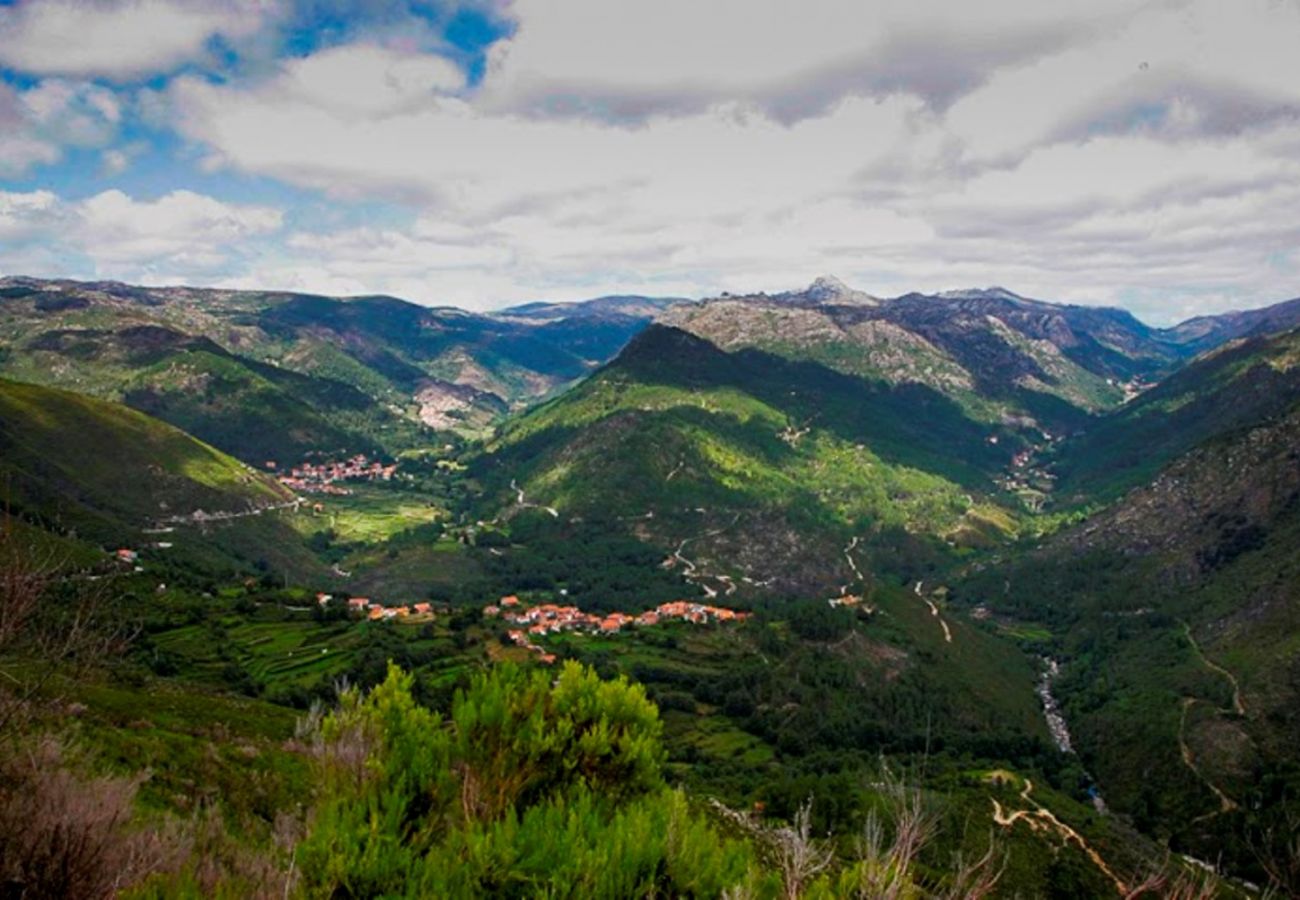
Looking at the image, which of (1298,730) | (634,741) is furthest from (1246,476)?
(634,741)

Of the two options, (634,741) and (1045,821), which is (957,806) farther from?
(634,741)

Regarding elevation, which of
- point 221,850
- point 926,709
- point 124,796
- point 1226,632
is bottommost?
point 926,709

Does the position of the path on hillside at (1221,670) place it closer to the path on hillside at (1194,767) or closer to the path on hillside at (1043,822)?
the path on hillside at (1194,767)

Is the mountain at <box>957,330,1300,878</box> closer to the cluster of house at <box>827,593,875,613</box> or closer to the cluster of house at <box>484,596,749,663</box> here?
the cluster of house at <box>827,593,875,613</box>

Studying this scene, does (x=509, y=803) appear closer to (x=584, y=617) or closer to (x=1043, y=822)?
(x=1043, y=822)

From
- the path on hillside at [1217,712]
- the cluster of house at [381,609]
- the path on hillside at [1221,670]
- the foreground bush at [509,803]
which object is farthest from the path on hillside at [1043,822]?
the cluster of house at [381,609]

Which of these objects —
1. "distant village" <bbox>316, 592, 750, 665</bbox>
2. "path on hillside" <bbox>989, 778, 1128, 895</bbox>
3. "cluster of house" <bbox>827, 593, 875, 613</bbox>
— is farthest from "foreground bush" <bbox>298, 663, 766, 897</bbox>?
"cluster of house" <bbox>827, 593, 875, 613</bbox>

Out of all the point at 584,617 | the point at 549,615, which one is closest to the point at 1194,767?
Answer: the point at 584,617
